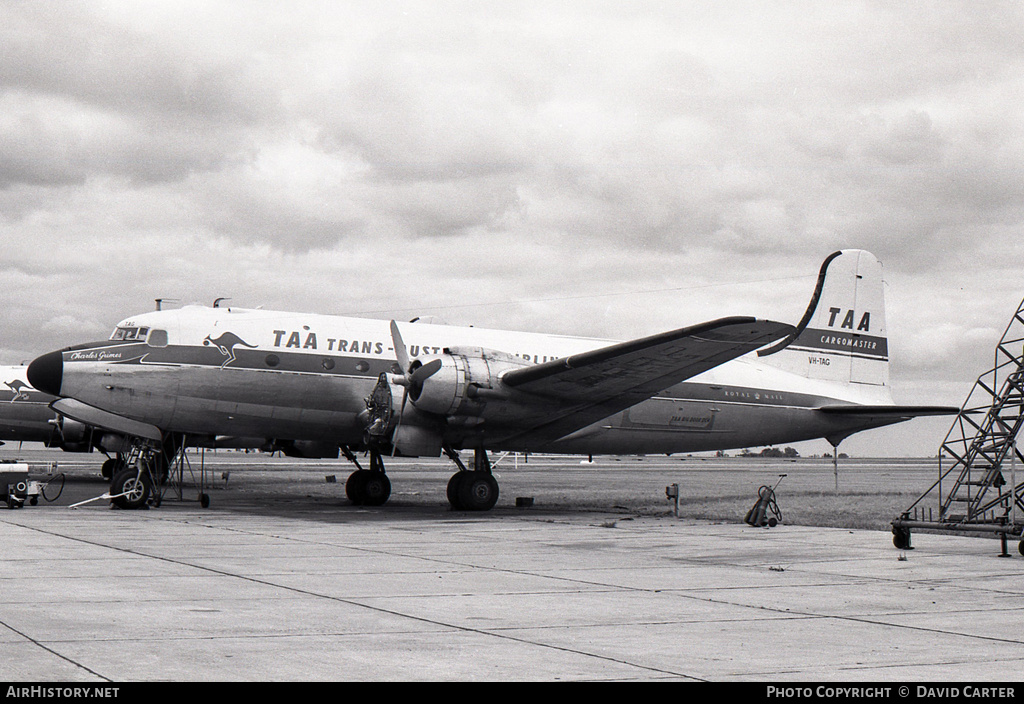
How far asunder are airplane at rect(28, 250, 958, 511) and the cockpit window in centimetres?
3

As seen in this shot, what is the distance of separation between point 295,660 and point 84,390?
16.1m

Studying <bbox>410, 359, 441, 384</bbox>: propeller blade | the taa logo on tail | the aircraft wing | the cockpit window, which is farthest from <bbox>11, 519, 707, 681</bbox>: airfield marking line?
the taa logo on tail

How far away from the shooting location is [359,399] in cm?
2280

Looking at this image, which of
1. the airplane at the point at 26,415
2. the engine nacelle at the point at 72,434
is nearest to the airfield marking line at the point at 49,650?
the engine nacelle at the point at 72,434

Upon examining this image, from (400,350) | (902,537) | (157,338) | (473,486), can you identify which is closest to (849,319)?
(473,486)

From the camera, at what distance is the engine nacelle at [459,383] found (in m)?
20.7

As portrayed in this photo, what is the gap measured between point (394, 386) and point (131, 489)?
231 inches

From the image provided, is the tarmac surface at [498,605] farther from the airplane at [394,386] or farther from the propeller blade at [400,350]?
the propeller blade at [400,350]

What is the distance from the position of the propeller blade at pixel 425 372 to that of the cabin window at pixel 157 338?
5275 mm

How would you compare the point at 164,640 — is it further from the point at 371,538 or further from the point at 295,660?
the point at 371,538

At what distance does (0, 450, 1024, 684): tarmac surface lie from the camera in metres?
6.37

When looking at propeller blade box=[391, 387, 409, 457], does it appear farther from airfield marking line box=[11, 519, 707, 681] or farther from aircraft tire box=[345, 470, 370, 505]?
airfield marking line box=[11, 519, 707, 681]

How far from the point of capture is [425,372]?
20750mm

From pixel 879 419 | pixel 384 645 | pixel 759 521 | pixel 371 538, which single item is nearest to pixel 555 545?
pixel 371 538
